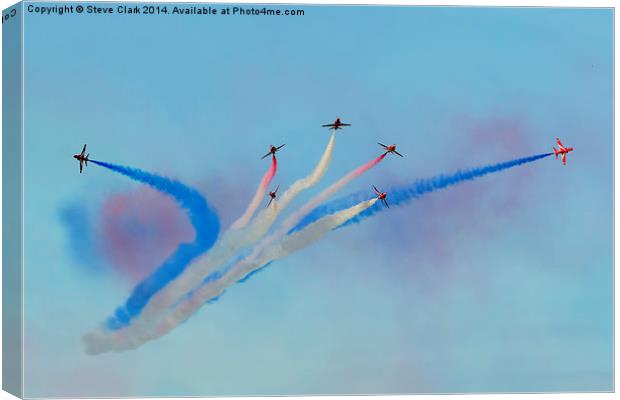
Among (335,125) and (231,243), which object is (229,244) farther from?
(335,125)

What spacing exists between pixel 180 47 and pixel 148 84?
0.85 m

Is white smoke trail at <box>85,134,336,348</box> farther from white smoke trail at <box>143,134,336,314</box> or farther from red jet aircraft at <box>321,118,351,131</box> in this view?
red jet aircraft at <box>321,118,351,131</box>

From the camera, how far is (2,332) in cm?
2641

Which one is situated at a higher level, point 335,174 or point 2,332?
point 335,174

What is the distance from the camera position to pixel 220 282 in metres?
26.1

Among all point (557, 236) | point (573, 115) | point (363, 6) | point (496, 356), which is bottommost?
point (496, 356)

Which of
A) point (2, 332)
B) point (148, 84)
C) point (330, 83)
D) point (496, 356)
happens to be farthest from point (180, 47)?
point (496, 356)

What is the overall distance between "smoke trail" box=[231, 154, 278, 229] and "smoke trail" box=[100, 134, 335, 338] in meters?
0.11

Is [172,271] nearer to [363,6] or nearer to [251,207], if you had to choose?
Result: [251,207]

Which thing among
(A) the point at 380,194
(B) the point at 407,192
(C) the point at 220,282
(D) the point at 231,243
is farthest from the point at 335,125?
(C) the point at 220,282

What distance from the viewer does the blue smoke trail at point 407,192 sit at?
1033 inches

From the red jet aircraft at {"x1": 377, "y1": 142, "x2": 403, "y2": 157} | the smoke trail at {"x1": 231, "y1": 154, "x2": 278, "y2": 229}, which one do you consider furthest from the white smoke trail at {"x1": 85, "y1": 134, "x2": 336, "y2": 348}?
the red jet aircraft at {"x1": 377, "y1": 142, "x2": 403, "y2": 157}

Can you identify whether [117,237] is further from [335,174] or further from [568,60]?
[568,60]

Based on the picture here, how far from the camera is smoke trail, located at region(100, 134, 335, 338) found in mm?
26016
